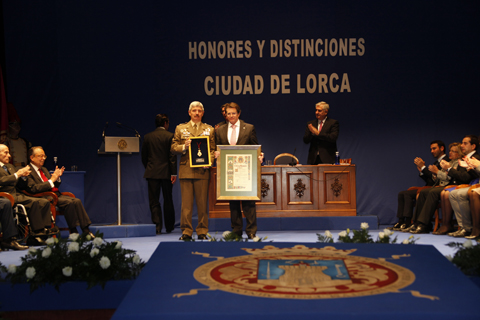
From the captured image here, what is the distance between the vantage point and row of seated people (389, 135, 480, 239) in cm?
552

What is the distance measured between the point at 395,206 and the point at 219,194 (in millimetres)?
3730

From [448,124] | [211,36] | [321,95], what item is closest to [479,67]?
[448,124]

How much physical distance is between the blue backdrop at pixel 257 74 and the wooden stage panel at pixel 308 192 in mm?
996

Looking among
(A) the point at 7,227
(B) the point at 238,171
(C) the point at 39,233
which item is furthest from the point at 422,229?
(A) the point at 7,227

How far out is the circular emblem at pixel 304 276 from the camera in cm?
164

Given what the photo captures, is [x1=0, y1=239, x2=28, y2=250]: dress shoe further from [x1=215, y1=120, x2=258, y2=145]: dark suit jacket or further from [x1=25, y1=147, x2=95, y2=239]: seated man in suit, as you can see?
[x1=215, y1=120, x2=258, y2=145]: dark suit jacket

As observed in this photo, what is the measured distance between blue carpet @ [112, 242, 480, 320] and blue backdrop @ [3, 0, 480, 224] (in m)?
6.08

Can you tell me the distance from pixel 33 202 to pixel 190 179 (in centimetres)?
185

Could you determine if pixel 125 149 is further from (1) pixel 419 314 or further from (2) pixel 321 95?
(1) pixel 419 314

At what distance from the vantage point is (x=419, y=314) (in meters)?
1.45

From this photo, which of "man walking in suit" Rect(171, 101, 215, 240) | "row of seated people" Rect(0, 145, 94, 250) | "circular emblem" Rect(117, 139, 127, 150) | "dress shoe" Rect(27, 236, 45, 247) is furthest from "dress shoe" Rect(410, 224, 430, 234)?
"dress shoe" Rect(27, 236, 45, 247)

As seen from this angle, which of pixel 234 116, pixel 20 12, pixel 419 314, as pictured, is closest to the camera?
pixel 419 314

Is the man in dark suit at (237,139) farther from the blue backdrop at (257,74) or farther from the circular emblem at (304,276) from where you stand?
the circular emblem at (304,276)

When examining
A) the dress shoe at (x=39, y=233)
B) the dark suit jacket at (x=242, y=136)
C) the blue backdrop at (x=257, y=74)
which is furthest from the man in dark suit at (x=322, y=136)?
the dress shoe at (x=39, y=233)
